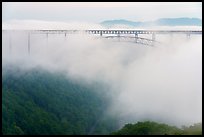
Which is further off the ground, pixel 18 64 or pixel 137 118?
pixel 18 64

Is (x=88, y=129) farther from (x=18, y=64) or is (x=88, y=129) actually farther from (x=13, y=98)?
(x=18, y=64)

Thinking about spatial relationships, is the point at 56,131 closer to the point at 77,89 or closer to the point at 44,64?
the point at 77,89

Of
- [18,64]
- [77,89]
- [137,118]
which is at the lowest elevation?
[137,118]

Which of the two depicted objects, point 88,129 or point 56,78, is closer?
point 88,129

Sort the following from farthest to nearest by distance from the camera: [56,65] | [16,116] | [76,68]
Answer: [76,68], [56,65], [16,116]

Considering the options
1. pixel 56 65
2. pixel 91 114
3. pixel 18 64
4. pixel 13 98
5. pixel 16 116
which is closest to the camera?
pixel 16 116

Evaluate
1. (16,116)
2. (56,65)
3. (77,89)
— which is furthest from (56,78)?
(16,116)
